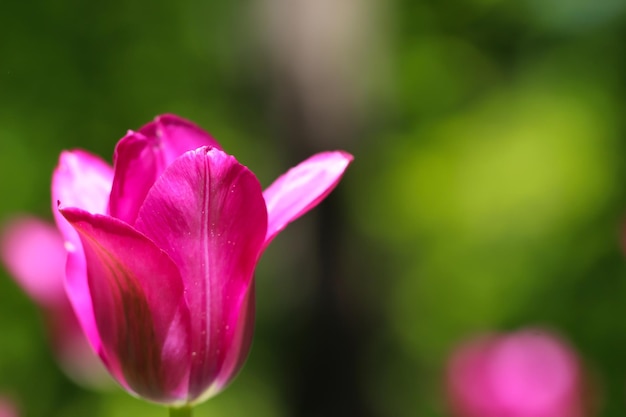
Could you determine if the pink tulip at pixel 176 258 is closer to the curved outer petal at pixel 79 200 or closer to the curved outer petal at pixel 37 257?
the curved outer petal at pixel 79 200

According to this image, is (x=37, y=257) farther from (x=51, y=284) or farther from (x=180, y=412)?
(x=180, y=412)

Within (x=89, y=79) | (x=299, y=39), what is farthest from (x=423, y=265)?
(x=89, y=79)

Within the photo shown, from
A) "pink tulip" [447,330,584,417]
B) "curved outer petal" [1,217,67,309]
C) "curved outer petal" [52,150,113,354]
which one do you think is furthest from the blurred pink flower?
"curved outer petal" [52,150,113,354]

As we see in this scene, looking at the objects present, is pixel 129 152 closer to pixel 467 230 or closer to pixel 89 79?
pixel 467 230

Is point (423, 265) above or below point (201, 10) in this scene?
below

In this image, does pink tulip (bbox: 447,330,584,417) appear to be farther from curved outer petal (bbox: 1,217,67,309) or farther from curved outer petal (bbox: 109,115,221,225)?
curved outer petal (bbox: 109,115,221,225)

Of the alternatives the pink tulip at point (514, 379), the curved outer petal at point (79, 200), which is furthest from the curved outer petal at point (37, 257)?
the curved outer petal at point (79, 200)
